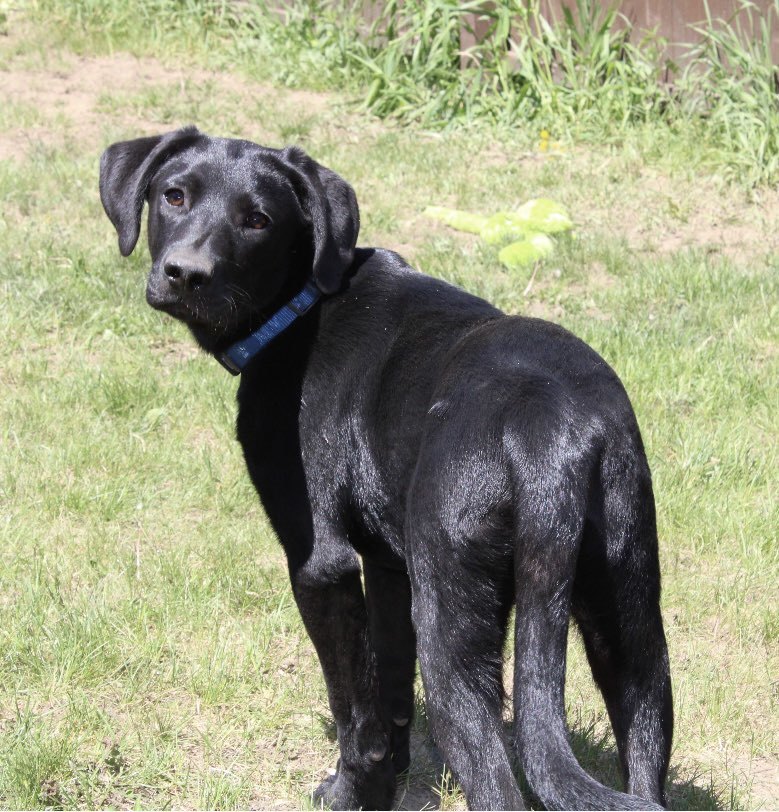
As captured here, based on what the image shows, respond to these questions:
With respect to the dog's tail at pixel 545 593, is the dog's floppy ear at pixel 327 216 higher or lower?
higher

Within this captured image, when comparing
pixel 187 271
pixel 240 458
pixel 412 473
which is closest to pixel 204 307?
pixel 187 271

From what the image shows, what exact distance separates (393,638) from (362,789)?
43cm

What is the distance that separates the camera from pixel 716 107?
822 centimetres

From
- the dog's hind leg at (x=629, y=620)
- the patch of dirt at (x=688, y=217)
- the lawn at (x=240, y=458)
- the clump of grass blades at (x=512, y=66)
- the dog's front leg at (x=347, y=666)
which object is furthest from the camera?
the clump of grass blades at (x=512, y=66)

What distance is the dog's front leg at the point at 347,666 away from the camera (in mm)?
3162

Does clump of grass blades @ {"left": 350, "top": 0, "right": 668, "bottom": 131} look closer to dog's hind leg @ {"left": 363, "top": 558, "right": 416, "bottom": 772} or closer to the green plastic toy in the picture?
the green plastic toy

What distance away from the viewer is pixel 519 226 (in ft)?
24.2

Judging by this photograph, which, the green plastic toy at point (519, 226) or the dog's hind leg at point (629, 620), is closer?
the dog's hind leg at point (629, 620)

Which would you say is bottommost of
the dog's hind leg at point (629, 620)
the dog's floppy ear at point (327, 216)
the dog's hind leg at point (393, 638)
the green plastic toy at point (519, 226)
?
the green plastic toy at point (519, 226)

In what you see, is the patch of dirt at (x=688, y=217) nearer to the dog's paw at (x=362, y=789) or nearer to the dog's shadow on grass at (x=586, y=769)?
the dog's shadow on grass at (x=586, y=769)

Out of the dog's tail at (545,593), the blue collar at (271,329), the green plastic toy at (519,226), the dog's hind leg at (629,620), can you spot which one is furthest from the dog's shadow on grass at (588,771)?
the green plastic toy at (519,226)

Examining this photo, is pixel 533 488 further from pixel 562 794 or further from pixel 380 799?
pixel 380 799

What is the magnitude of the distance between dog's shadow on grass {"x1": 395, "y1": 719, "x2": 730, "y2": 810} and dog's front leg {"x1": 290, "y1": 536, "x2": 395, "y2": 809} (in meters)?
0.17

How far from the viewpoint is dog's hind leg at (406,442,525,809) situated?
263 centimetres
